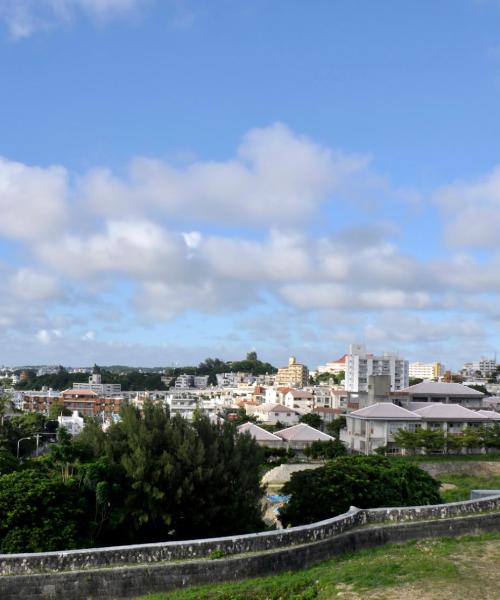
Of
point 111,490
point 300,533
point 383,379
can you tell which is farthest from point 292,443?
point 300,533

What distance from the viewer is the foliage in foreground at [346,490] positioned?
20156 millimetres

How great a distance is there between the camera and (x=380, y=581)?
40.1 feet

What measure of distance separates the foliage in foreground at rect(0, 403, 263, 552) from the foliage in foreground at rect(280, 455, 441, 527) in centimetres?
126

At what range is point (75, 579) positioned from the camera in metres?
11.9

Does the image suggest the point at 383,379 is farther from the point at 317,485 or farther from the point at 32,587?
the point at 32,587

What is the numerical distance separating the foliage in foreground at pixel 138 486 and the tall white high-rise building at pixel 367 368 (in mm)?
76030

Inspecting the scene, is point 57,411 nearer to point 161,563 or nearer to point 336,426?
point 336,426

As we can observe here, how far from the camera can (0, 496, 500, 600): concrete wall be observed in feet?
38.8

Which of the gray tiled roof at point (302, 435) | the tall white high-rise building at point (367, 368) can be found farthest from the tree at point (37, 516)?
the tall white high-rise building at point (367, 368)

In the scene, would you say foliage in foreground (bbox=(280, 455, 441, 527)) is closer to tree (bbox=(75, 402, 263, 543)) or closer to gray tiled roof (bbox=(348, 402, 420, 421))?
tree (bbox=(75, 402, 263, 543))

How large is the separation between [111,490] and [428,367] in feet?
606

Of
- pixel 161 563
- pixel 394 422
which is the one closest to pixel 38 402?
pixel 394 422

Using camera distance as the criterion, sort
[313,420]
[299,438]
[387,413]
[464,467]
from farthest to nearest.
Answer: [313,420] → [299,438] → [387,413] → [464,467]

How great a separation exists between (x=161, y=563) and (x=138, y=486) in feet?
20.0
